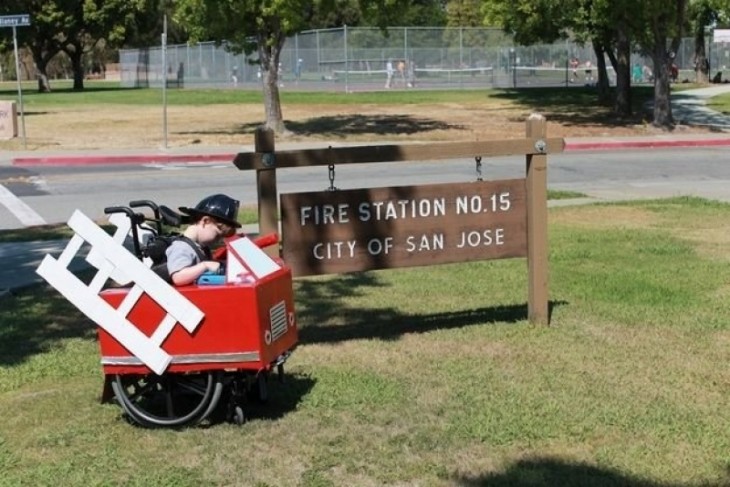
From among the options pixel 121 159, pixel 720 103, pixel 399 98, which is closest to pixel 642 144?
pixel 121 159

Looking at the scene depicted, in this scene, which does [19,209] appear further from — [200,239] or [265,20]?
[265,20]

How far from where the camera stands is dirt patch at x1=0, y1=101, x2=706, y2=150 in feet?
81.3

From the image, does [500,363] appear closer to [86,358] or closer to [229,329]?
[229,329]

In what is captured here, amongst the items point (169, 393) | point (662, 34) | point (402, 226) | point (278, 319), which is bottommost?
point (169, 393)

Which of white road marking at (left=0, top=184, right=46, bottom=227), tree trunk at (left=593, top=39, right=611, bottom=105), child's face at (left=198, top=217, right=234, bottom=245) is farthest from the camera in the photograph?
tree trunk at (left=593, top=39, right=611, bottom=105)

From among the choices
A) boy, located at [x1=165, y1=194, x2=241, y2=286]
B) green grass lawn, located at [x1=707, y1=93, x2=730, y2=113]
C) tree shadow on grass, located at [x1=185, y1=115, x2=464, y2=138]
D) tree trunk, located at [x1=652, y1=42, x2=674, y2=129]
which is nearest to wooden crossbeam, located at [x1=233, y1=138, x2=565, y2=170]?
boy, located at [x1=165, y1=194, x2=241, y2=286]

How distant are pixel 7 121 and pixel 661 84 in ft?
53.0

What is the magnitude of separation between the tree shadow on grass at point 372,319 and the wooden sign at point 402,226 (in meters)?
0.63

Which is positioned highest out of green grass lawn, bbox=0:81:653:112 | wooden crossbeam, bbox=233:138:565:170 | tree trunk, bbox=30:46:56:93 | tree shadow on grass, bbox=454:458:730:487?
tree trunk, bbox=30:46:56:93

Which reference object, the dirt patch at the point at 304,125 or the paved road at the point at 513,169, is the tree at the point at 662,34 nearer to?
the dirt patch at the point at 304,125

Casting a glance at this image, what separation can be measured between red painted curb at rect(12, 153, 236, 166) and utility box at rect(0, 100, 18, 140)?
14.9 ft

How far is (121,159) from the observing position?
69.4ft

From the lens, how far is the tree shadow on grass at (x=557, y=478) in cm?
417

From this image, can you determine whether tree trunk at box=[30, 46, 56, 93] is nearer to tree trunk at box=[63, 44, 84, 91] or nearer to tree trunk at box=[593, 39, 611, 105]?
tree trunk at box=[63, 44, 84, 91]
